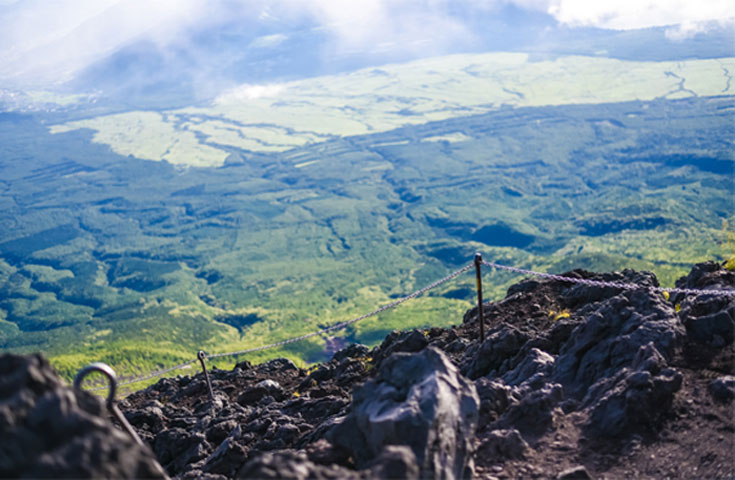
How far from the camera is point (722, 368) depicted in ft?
36.2

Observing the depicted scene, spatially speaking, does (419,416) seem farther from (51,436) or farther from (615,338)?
(615,338)

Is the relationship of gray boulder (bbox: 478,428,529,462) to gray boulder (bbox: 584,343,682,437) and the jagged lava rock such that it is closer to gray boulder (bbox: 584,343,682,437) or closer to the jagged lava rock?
gray boulder (bbox: 584,343,682,437)

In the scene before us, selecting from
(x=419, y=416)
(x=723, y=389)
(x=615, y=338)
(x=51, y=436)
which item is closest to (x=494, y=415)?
(x=615, y=338)

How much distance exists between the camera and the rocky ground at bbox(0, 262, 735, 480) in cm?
589

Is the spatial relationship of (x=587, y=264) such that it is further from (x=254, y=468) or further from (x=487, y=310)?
(x=254, y=468)

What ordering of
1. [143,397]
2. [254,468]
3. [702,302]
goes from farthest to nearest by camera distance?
[143,397] < [702,302] < [254,468]

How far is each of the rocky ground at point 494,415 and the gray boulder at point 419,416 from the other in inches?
0.8

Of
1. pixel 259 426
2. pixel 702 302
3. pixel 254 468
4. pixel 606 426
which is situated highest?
pixel 254 468

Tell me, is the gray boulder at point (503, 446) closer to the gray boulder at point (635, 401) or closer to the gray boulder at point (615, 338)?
the gray boulder at point (635, 401)

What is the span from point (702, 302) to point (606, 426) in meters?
4.46

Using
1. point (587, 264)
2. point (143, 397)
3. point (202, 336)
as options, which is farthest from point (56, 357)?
point (587, 264)

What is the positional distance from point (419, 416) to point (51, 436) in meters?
4.23

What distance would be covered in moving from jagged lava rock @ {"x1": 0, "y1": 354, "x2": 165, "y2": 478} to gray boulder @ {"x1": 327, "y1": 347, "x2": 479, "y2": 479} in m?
3.16

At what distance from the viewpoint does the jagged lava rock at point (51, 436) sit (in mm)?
5465
